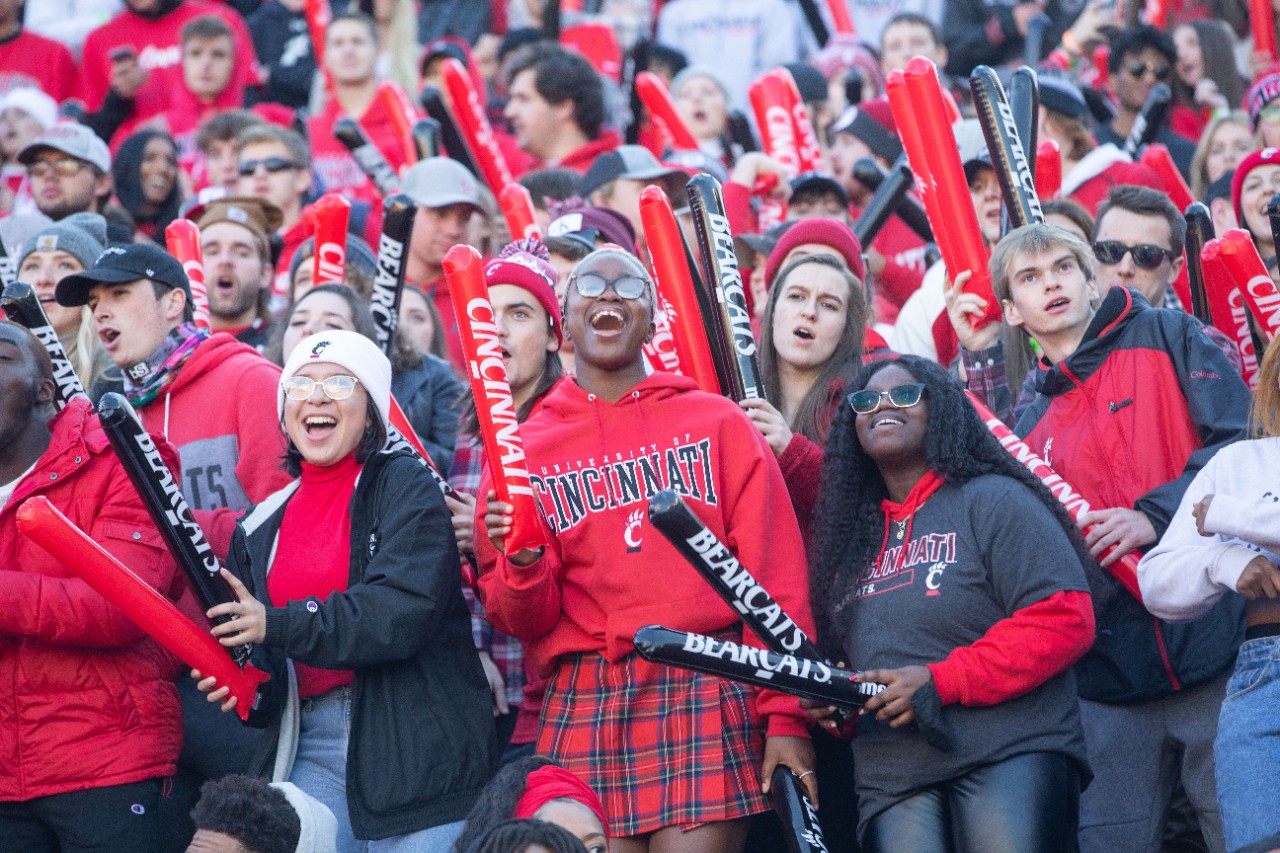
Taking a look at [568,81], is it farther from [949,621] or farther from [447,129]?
[949,621]

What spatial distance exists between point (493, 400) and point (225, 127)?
5.74m

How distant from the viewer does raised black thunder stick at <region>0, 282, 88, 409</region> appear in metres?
5.44

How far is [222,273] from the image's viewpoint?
23.4ft

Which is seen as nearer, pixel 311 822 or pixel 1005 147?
pixel 311 822

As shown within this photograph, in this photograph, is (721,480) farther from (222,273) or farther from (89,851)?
(222,273)

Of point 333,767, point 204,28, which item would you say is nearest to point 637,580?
point 333,767

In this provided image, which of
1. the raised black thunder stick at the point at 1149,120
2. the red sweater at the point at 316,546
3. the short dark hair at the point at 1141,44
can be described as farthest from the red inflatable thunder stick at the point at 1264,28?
the red sweater at the point at 316,546

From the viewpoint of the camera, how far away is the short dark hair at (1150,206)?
637 centimetres

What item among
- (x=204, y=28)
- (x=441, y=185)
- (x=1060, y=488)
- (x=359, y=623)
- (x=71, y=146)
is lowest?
(x=1060, y=488)

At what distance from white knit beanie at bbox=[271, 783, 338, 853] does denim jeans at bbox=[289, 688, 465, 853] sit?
102 millimetres

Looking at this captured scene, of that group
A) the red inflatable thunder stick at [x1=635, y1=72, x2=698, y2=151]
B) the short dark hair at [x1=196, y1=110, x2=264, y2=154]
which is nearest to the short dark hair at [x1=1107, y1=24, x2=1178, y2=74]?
the red inflatable thunder stick at [x1=635, y1=72, x2=698, y2=151]

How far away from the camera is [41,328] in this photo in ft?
18.2

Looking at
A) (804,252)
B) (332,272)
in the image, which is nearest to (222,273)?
(332,272)

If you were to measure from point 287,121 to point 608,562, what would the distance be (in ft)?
22.5
